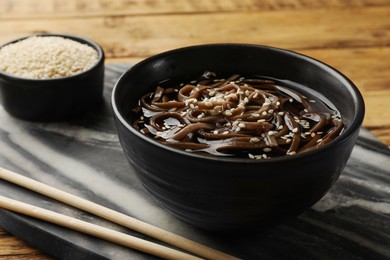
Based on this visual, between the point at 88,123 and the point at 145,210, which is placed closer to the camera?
the point at 145,210

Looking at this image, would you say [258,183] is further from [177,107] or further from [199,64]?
[199,64]

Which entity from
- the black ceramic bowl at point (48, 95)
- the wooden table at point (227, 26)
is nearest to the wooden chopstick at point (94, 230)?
the black ceramic bowl at point (48, 95)

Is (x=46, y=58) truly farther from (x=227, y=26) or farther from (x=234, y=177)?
(x=227, y=26)

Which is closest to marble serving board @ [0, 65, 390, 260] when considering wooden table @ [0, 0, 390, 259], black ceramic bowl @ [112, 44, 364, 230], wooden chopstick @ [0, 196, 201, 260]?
wooden chopstick @ [0, 196, 201, 260]

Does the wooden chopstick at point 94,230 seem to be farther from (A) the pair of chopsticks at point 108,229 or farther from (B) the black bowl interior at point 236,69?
(B) the black bowl interior at point 236,69

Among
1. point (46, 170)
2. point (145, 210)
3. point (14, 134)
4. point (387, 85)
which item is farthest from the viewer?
point (387, 85)

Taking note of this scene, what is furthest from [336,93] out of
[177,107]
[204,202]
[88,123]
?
[88,123]

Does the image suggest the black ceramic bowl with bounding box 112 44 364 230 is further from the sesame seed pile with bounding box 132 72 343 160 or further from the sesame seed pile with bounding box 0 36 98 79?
the sesame seed pile with bounding box 0 36 98 79
